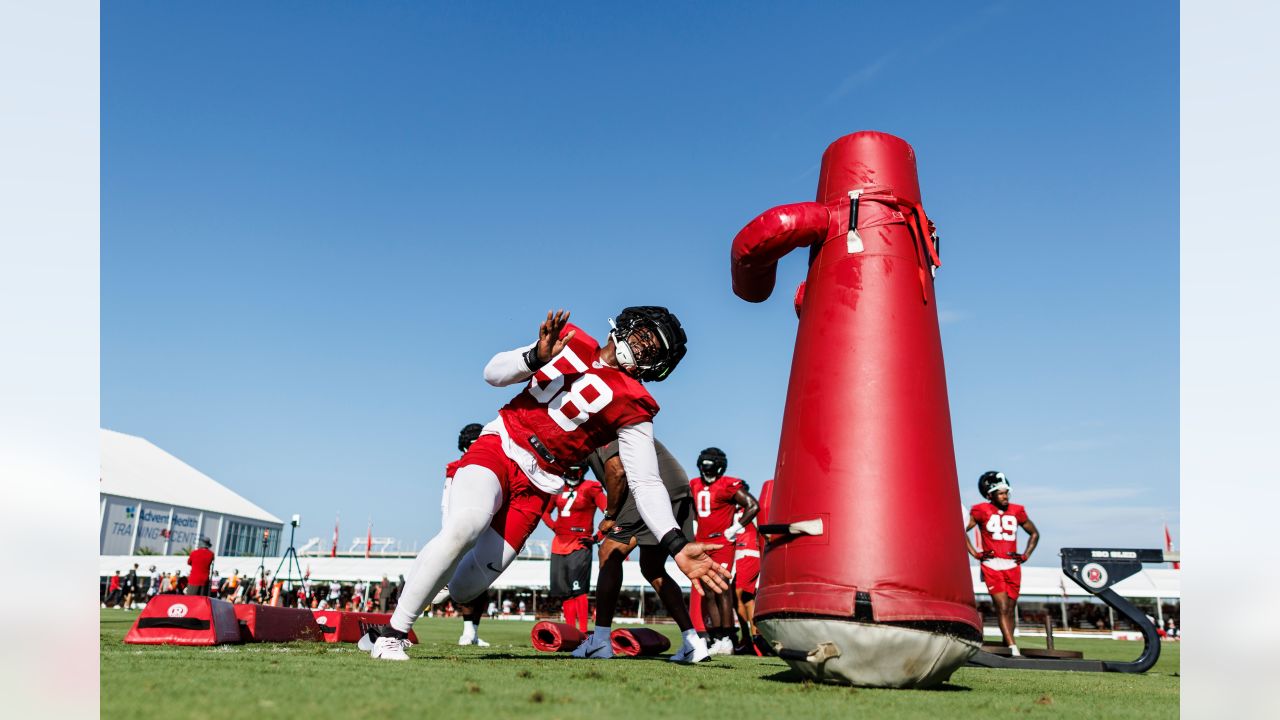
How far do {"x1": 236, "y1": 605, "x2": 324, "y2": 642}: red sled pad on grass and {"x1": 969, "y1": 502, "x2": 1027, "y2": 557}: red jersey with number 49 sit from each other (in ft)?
24.0

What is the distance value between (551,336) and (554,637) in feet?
12.2

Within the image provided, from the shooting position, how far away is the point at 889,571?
3441 mm

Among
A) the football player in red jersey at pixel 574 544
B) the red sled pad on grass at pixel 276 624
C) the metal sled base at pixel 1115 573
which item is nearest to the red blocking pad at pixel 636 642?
the red sled pad on grass at pixel 276 624

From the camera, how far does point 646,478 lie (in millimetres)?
4270

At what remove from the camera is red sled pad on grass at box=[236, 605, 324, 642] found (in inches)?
236

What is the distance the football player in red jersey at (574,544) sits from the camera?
923cm

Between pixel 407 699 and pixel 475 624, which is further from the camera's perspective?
pixel 475 624

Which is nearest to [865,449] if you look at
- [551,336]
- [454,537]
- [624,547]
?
[551,336]

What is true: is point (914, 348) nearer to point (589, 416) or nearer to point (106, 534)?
point (589, 416)

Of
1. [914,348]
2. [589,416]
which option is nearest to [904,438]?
[914,348]

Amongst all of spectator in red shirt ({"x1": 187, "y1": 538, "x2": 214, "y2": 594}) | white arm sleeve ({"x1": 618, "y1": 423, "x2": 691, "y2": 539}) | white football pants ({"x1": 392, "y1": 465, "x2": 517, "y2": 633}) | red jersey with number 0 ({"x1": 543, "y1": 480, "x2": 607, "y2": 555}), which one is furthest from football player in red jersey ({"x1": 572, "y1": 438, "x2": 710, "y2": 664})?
spectator in red shirt ({"x1": 187, "y1": 538, "x2": 214, "y2": 594})

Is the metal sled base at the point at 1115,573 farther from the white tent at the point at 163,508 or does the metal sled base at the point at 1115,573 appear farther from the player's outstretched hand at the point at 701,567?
the white tent at the point at 163,508
